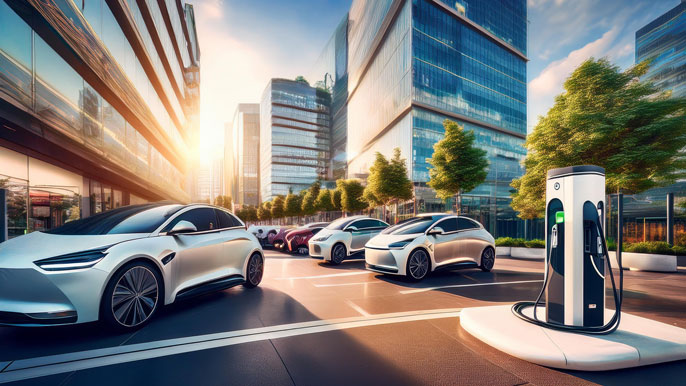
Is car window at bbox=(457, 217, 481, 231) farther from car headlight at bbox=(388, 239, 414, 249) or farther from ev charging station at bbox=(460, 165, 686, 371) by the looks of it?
ev charging station at bbox=(460, 165, 686, 371)

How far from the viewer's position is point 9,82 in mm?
7422

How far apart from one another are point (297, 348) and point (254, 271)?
10.4 ft

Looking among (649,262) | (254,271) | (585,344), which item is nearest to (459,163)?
(649,262)

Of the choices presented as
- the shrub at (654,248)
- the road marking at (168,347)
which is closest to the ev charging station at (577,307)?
the road marking at (168,347)

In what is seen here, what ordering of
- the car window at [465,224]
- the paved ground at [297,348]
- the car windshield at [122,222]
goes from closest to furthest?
the paved ground at [297,348], the car windshield at [122,222], the car window at [465,224]

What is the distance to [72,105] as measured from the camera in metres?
11.0

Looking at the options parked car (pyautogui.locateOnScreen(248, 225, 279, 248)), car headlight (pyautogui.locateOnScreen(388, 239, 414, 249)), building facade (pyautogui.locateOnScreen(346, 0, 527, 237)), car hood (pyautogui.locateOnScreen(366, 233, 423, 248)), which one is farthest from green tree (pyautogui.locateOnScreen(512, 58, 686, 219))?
building facade (pyautogui.locateOnScreen(346, 0, 527, 237))

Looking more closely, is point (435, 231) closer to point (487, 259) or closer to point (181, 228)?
point (487, 259)

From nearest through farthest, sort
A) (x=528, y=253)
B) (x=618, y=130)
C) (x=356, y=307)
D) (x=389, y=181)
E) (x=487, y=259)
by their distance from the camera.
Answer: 1. (x=356, y=307)
2. (x=487, y=259)
3. (x=618, y=130)
4. (x=528, y=253)
5. (x=389, y=181)

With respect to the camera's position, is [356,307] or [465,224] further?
[465,224]

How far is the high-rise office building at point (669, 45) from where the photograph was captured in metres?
65.0

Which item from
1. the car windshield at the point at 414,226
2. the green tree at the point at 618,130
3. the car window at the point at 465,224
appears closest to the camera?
the car windshield at the point at 414,226

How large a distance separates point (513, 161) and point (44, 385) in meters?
70.8

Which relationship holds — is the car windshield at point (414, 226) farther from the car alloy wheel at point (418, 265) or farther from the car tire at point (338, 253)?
the car tire at point (338, 253)
